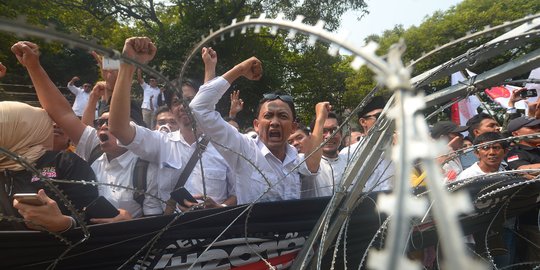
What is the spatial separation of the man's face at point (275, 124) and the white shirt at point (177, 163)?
1.18ft

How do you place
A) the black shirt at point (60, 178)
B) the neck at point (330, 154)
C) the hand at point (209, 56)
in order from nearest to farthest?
the black shirt at point (60, 178) → the hand at point (209, 56) → the neck at point (330, 154)

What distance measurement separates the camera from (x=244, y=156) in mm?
2619

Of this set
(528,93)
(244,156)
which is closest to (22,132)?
(244,156)

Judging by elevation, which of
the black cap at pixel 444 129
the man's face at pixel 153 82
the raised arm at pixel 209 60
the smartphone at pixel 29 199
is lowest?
the smartphone at pixel 29 199

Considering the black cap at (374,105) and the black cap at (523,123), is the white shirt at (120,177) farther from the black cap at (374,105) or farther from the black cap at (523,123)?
the black cap at (523,123)

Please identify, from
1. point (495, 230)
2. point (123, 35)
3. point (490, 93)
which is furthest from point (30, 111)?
point (123, 35)

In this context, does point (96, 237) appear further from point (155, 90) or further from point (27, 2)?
point (27, 2)

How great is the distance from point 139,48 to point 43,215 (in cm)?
93

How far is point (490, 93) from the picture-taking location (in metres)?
6.60

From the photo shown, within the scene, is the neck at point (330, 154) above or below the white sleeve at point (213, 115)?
below

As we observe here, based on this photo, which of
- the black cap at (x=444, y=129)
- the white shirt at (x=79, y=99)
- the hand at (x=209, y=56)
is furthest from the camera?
the white shirt at (x=79, y=99)

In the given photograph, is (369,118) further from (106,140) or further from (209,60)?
(106,140)

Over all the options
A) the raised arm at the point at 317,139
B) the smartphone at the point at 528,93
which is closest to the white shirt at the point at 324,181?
the raised arm at the point at 317,139

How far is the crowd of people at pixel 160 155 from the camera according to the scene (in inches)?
81.9
